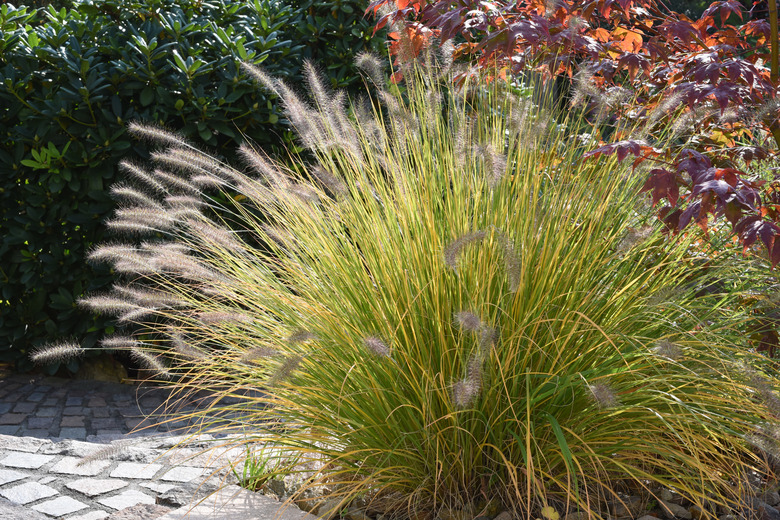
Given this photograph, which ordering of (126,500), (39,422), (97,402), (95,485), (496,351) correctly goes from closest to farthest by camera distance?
(496,351) < (126,500) < (95,485) < (39,422) < (97,402)

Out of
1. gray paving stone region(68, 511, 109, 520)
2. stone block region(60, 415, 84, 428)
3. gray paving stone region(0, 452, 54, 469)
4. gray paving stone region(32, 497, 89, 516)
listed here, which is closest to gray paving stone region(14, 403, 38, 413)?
stone block region(60, 415, 84, 428)

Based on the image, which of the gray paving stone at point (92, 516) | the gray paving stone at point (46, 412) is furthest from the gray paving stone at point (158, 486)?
the gray paving stone at point (46, 412)

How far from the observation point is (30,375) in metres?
4.17

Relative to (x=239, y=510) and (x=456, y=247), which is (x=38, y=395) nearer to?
(x=239, y=510)

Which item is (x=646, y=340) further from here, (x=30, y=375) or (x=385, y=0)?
(x=30, y=375)

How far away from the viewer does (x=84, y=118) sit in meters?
3.89

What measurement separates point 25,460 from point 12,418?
0.92 m

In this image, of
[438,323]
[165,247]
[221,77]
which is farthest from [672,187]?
[221,77]

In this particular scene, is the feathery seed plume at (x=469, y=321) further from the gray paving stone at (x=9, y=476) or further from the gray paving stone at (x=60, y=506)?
the gray paving stone at (x=9, y=476)

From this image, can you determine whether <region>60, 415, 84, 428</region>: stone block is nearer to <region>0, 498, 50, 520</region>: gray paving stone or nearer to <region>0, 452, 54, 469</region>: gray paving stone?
<region>0, 452, 54, 469</region>: gray paving stone

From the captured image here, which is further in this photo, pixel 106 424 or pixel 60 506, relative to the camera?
pixel 106 424

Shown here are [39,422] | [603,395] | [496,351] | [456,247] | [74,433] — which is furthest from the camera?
[39,422]

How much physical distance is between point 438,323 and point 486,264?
0.75 ft

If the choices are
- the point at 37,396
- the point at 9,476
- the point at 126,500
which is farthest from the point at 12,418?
the point at 126,500
